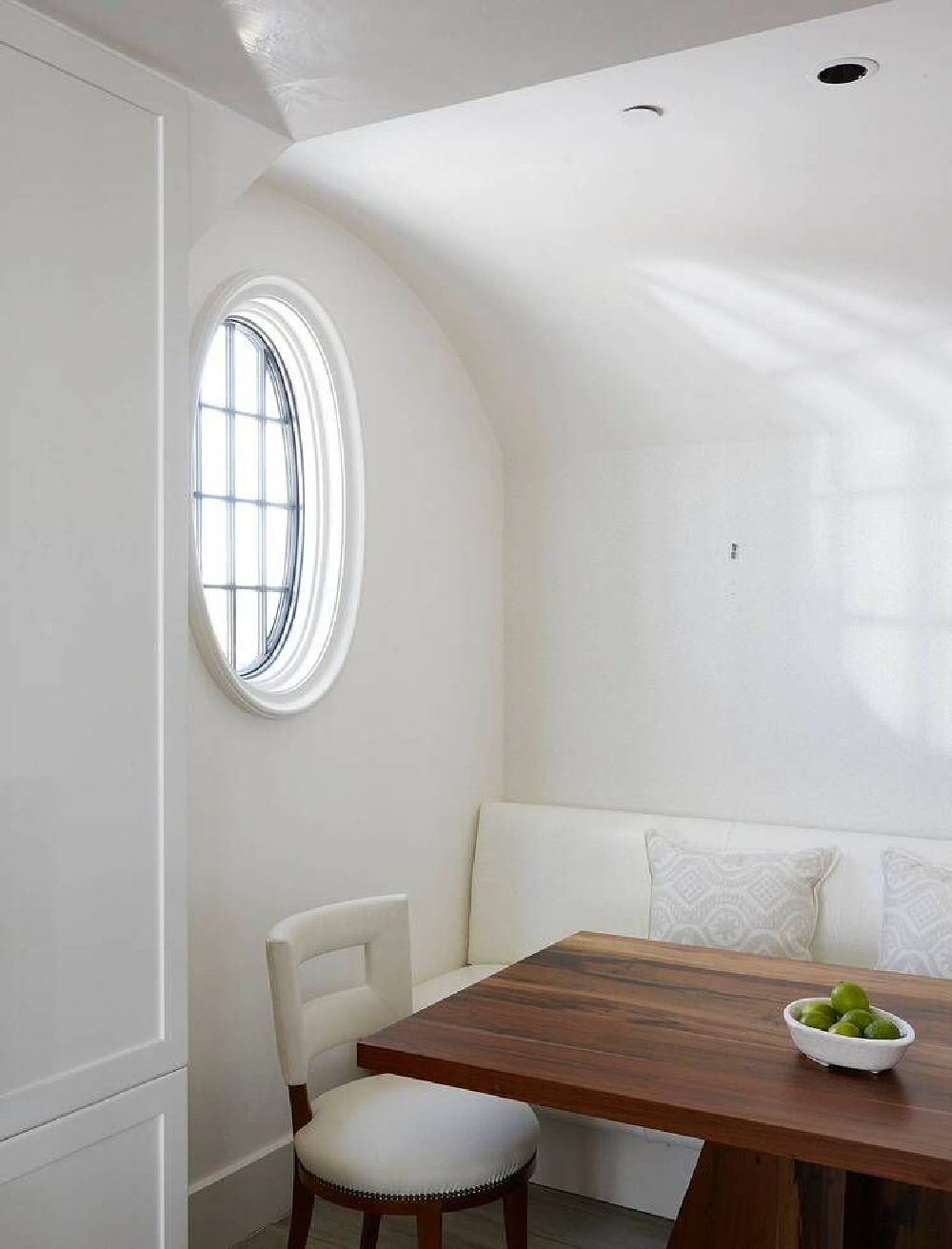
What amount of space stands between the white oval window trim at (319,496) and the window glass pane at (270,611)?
0.05 metres

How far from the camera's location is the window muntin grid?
3191mm

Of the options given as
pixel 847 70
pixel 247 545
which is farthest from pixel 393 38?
pixel 247 545

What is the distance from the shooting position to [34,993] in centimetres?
185

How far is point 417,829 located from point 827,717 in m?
1.26

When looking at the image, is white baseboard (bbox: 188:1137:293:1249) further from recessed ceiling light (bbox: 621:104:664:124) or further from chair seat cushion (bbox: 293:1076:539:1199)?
recessed ceiling light (bbox: 621:104:664:124)

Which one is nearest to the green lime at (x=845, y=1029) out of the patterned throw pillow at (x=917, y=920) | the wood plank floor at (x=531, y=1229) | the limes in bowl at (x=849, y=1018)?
the limes in bowl at (x=849, y=1018)

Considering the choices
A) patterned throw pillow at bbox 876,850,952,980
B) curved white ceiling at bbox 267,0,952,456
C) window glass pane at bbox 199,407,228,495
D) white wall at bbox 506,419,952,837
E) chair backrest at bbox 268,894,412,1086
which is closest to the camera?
curved white ceiling at bbox 267,0,952,456

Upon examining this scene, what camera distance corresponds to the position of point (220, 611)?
3.22m

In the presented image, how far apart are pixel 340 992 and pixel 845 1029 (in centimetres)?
125

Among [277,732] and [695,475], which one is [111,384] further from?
[695,475]

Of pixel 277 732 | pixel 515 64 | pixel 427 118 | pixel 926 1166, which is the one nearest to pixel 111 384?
pixel 515 64

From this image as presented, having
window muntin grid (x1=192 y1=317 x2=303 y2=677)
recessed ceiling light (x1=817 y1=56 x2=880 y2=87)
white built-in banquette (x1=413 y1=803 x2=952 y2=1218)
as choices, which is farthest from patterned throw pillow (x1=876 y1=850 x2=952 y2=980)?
recessed ceiling light (x1=817 y1=56 x2=880 y2=87)

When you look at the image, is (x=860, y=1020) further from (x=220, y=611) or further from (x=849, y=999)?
(x=220, y=611)

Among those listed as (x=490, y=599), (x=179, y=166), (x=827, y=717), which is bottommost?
(x=827, y=717)
